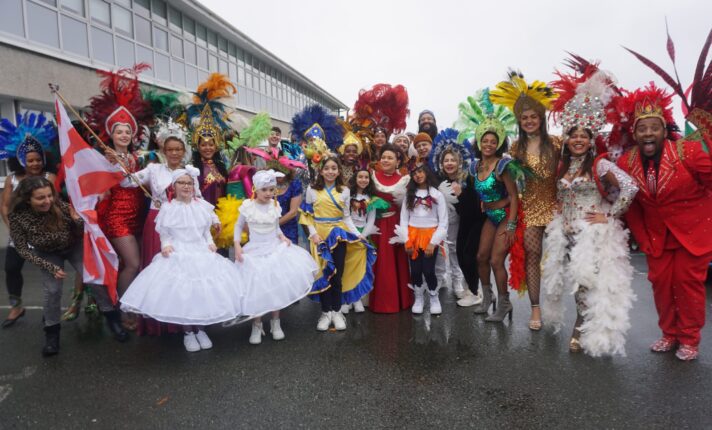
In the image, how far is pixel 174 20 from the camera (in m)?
14.1

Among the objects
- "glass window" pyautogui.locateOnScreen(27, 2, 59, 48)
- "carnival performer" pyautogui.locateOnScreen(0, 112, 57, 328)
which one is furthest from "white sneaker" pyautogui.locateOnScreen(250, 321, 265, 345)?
"glass window" pyautogui.locateOnScreen(27, 2, 59, 48)

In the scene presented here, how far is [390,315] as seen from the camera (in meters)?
4.63

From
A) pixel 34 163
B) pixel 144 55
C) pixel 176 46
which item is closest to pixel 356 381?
pixel 34 163

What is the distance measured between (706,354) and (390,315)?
9.25 feet

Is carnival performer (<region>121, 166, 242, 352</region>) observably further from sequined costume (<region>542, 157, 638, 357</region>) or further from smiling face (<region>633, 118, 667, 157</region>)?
smiling face (<region>633, 118, 667, 157</region>)

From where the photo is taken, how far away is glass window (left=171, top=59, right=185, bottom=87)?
46.1ft

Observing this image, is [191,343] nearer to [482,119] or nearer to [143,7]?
[482,119]

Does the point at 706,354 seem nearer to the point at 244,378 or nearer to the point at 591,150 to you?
the point at 591,150

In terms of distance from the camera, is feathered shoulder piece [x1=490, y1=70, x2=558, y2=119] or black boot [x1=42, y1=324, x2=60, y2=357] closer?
black boot [x1=42, y1=324, x2=60, y2=357]

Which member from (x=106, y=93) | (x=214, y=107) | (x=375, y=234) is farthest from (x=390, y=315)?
(x=106, y=93)

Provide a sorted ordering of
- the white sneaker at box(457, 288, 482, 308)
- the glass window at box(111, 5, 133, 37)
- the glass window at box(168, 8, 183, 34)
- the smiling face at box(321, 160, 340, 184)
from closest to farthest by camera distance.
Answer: the smiling face at box(321, 160, 340, 184), the white sneaker at box(457, 288, 482, 308), the glass window at box(111, 5, 133, 37), the glass window at box(168, 8, 183, 34)

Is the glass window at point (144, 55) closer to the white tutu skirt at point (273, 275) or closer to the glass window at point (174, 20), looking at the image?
the glass window at point (174, 20)

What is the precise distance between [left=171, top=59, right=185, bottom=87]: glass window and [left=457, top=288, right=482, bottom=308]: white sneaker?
42.8ft

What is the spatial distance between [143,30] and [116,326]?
1157 cm
